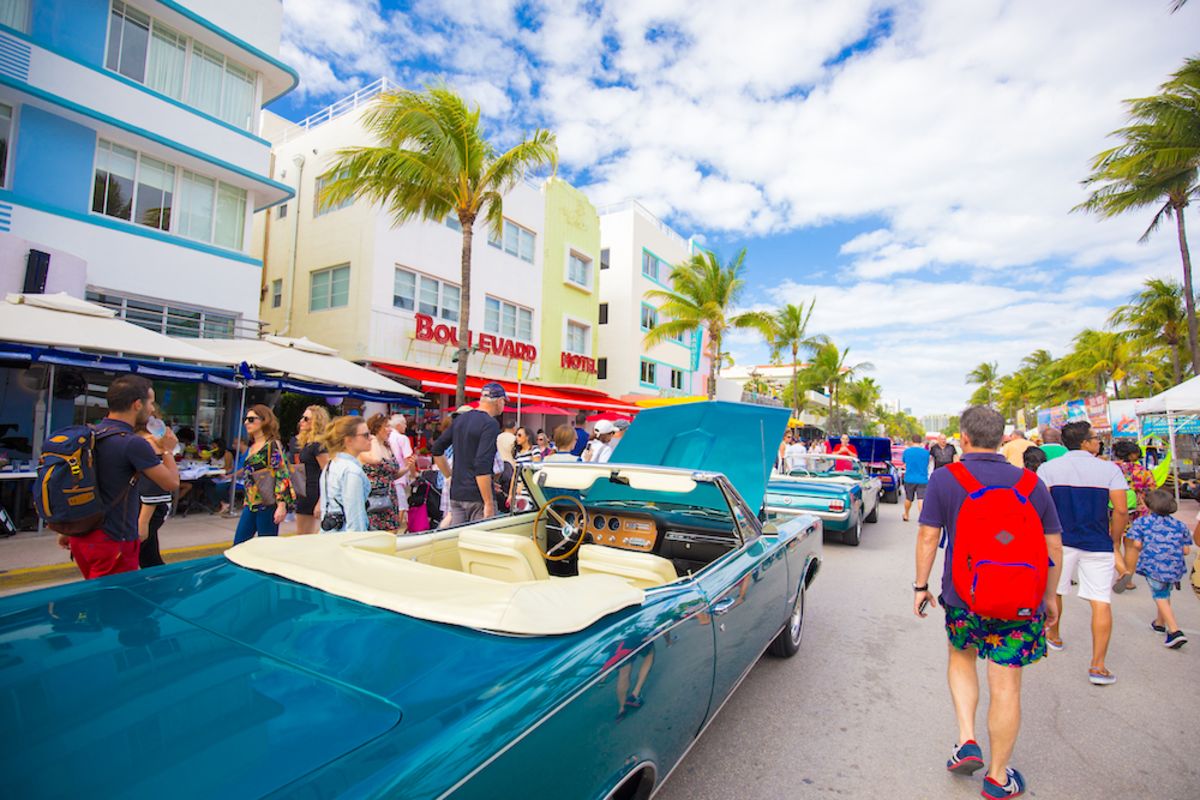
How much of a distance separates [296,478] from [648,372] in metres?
22.3

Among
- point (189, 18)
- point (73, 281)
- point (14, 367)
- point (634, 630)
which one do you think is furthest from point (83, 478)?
point (189, 18)

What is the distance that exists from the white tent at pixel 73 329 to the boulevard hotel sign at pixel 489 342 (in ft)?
20.6

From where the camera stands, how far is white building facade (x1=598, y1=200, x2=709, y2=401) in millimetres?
24734

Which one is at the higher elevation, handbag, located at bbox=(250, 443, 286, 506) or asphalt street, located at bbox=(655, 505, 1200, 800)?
handbag, located at bbox=(250, 443, 286, 506)

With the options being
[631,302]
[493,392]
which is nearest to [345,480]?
[493,392]

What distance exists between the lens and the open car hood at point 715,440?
4.23 meters

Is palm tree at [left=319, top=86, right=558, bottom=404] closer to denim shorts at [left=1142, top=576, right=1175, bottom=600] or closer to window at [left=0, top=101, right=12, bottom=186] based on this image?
window at [left=0, top=101, right=12, bottom=186]

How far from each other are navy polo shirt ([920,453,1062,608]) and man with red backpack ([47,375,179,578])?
4094 mm

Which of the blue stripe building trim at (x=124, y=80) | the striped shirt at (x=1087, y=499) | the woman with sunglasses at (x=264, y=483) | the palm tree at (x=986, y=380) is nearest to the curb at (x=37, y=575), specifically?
the woman with sunglasses at (x=264, y=483)

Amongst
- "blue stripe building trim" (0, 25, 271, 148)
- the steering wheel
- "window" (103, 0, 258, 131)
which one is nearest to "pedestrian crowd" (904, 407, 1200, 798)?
the steering wheel

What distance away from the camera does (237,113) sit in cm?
1203

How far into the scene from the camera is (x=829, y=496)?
743cm

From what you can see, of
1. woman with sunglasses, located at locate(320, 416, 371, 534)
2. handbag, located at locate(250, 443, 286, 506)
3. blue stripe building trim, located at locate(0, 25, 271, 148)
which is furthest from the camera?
blue stripe building trim, located at locate(0, 25, 271, 148)

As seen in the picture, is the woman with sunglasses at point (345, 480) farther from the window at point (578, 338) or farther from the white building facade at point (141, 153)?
the window at point (578, 338)
